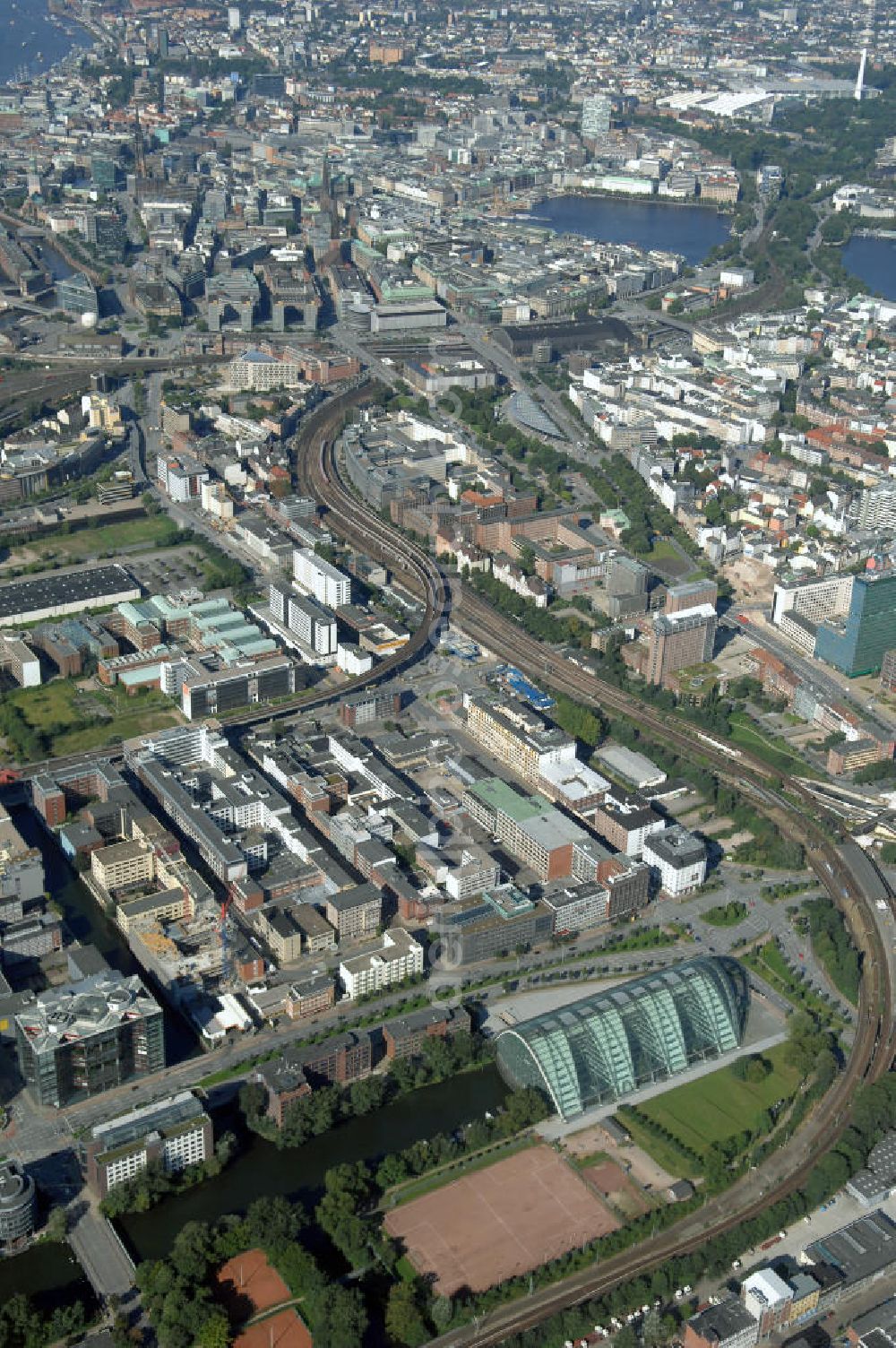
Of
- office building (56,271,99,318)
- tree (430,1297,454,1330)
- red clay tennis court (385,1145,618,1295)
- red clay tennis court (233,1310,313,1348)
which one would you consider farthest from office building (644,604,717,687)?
office building (56,271,99,318)

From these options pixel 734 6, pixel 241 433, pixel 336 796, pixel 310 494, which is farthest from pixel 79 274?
pixel 734 6

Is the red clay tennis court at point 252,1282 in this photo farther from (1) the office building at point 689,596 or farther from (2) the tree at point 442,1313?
(1) the office building at point 689,596

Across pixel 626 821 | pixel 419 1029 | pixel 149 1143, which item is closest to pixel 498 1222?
pixel 419 1029

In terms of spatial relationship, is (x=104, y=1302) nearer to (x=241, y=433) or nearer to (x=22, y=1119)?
(x=22, y=1119)

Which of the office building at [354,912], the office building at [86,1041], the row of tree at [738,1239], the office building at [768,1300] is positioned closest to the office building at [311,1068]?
the office building at [86,1041]

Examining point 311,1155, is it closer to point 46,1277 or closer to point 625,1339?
point 46,1277

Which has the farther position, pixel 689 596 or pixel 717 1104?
pixel 689 596

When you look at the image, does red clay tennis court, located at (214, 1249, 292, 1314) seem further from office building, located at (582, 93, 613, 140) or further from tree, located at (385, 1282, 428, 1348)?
office building, located at (582, 93, 613, 140)
